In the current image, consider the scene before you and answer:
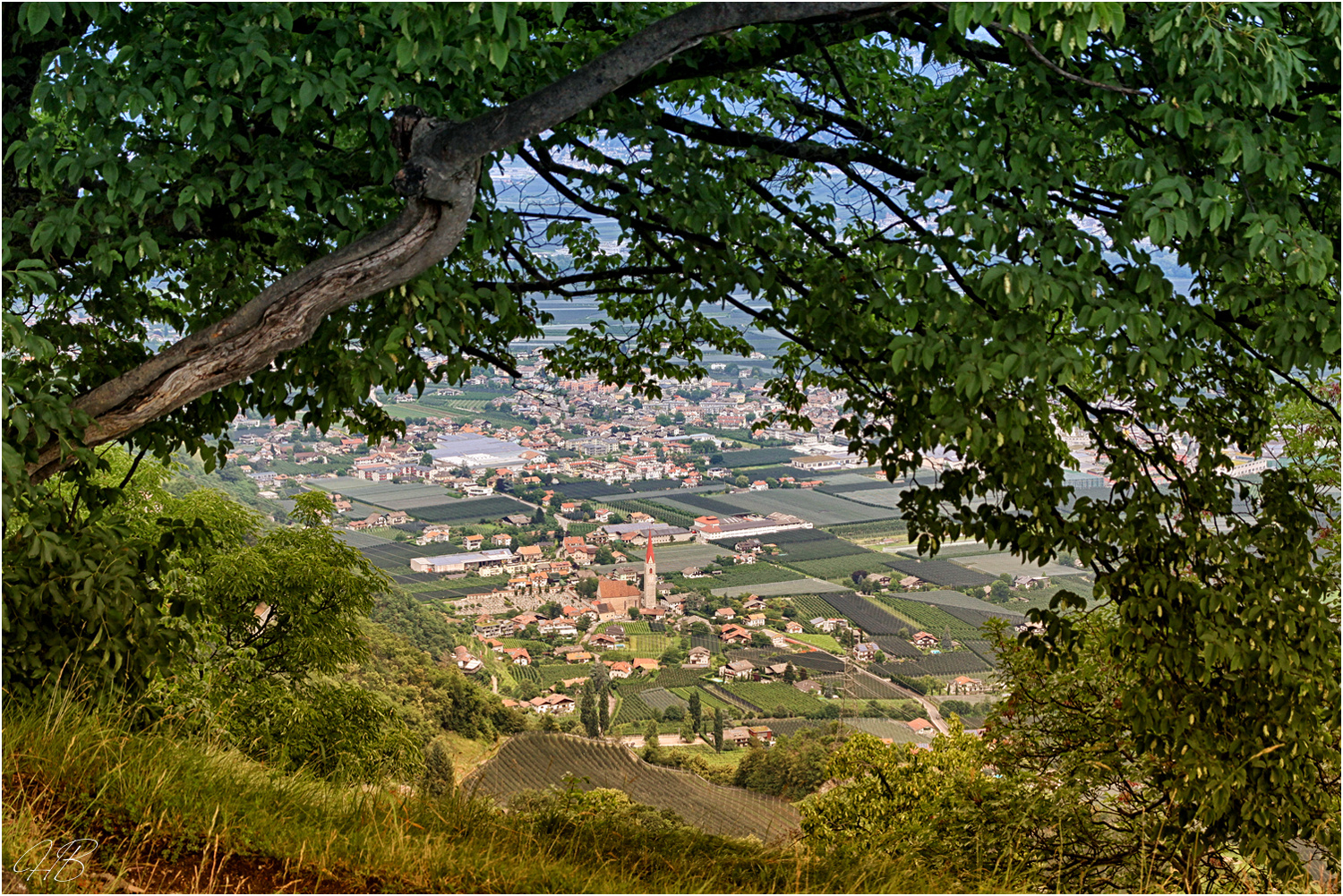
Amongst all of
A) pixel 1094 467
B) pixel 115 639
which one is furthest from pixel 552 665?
pixel 115 639

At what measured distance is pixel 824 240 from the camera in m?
6.18

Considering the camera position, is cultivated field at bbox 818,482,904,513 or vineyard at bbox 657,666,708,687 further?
cultivated field at bbox 818,482,904,513

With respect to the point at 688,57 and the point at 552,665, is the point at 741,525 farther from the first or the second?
the point at 688,57

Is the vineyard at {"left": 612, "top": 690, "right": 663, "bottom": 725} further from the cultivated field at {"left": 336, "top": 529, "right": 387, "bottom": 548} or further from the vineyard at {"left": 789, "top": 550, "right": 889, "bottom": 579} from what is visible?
the cultivated field at {"left": 336, "top": 529, "right": 387, "bottom": 548}

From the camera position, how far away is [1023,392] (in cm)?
498

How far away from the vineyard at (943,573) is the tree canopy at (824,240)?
29.9 m

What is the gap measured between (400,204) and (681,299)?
179 centimetres

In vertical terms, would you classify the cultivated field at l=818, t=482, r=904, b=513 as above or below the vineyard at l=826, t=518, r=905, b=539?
above

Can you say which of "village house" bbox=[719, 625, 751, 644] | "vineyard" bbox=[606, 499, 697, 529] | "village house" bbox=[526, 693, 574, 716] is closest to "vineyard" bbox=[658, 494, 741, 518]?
"vineyard" bbox=[606, 499, 697, 529]

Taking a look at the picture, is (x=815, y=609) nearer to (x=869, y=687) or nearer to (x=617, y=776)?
(x=869, y=687)

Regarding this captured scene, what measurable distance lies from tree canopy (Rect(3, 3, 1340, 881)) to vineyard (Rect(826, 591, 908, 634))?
2544cm

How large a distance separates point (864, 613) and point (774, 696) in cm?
470

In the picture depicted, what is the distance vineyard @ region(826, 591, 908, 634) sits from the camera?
31672 mm

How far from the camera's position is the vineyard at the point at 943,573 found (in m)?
35.8
